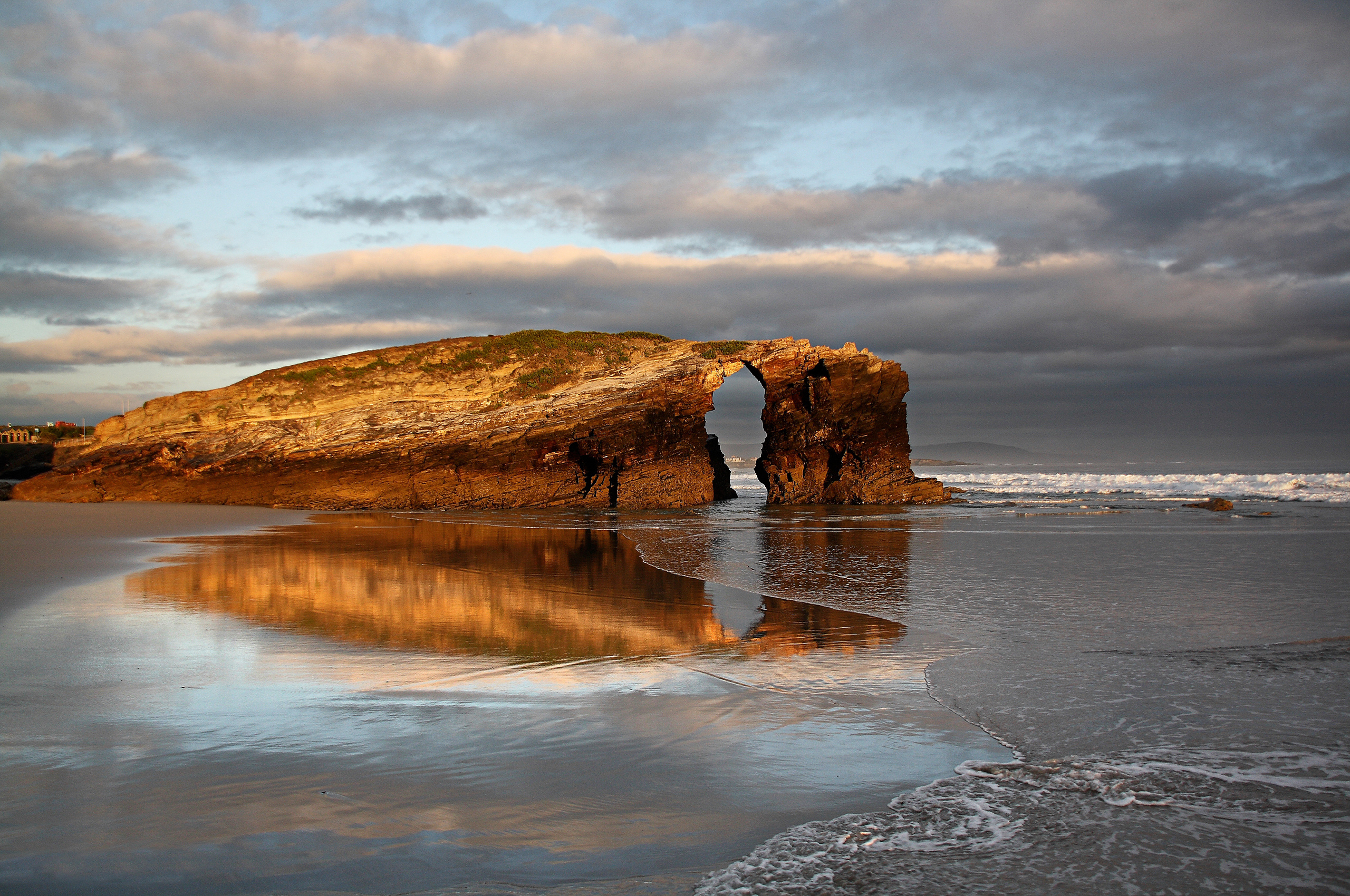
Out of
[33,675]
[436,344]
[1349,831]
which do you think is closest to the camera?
[1349,831]

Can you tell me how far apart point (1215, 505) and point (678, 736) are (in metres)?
24.3

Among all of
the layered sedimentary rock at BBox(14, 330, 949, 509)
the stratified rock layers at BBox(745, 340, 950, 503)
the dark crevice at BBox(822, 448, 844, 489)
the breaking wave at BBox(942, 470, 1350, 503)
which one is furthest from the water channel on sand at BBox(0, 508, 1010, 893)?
the breaking wave at BBox(942, 470, 1350, 503)

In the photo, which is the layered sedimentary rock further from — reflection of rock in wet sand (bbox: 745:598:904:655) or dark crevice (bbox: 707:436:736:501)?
reflection of rock in wet sand (bbox: 745:598:904:655)

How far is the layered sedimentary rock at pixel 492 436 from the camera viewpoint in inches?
1001

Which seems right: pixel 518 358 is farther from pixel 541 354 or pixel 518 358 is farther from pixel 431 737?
pixel 431 737

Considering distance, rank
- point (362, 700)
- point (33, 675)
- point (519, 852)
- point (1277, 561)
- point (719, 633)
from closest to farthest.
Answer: point (519, 852), point (362, 700), point (33, 675), point (719, 633), point (1277, 561)

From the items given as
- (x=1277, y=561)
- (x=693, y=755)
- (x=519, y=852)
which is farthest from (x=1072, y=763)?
(x=1277, y=561)

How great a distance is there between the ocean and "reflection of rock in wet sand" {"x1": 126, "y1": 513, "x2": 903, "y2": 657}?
6 cm

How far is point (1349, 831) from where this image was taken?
2930 mm

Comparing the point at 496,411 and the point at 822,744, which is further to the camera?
the point at 496,411

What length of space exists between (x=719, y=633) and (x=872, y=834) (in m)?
3.75

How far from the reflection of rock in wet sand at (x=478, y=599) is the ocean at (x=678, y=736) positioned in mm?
64

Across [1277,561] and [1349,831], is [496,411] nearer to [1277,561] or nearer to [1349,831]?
[1277,561]

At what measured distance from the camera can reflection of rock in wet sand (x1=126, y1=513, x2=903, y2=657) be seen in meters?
6.31
